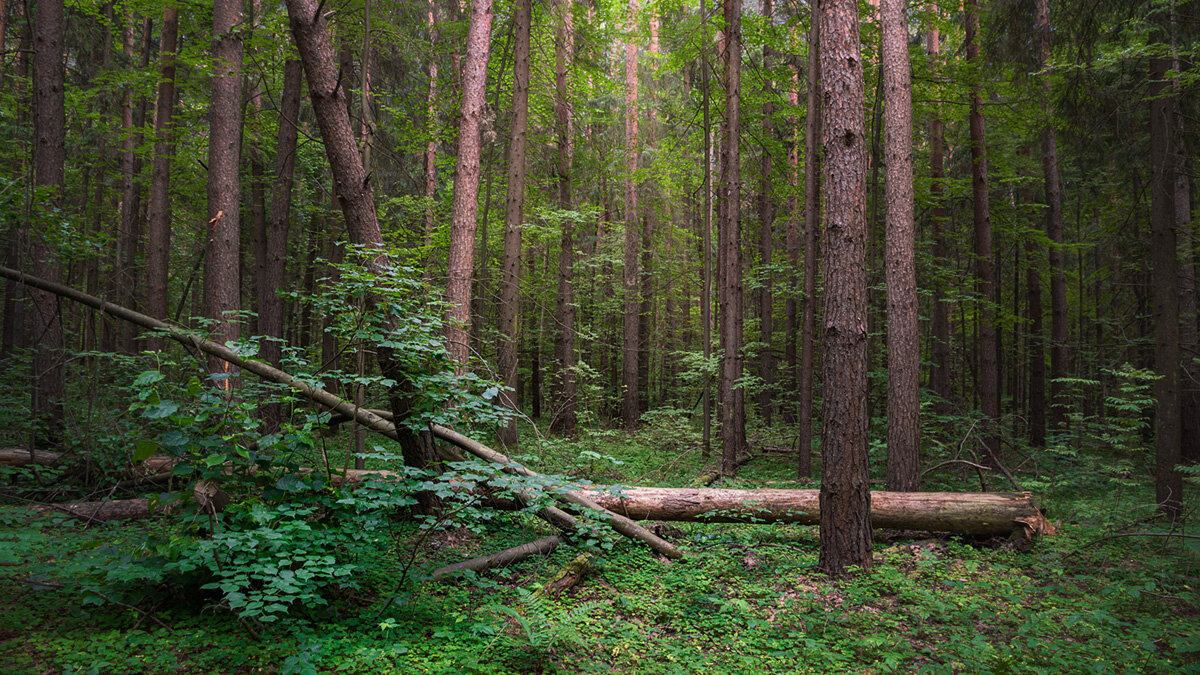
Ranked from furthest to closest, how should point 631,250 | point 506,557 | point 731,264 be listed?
1. point 631,250
2. point 731,264
3. point 506,557

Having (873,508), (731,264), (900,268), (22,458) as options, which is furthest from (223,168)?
(873,508)

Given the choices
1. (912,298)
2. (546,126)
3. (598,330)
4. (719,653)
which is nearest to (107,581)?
(719,653)

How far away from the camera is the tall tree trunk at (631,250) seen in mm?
16766

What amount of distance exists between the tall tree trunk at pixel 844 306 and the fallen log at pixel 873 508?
35.5 inches

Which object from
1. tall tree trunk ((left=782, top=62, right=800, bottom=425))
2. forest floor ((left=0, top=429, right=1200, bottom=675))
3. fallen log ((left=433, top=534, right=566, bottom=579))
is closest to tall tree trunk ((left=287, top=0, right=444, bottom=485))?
fallen log ((left=433, top=534, right=566, bottom=579))

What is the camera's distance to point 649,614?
4.63 metres

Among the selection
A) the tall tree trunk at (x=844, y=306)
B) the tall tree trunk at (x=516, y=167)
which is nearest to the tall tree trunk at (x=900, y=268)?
the tall tree trunk at (x=844, y=306)

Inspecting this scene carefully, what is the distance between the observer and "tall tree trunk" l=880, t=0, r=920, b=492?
24.1 ft

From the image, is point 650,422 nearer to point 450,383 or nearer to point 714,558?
point 714,558

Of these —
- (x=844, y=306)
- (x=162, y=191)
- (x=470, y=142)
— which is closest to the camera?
(x=844, y=306)

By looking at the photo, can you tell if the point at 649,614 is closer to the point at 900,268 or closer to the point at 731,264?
the point at 900,268

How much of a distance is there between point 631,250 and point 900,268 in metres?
11.7

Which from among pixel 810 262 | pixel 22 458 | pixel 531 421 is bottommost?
pixel 22 458

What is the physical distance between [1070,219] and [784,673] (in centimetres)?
2774
